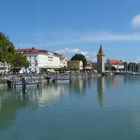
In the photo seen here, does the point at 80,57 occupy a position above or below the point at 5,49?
above

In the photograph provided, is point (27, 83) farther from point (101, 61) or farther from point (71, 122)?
point (101, 61)

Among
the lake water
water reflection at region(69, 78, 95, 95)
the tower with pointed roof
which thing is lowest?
the lake water

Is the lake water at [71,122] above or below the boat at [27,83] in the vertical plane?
below

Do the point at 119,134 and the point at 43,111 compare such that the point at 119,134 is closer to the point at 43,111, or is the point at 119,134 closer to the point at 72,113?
the point at 72,113

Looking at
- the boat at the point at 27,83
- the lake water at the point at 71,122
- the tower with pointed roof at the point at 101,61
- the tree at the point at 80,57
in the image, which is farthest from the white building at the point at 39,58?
the lake water at the point at 71,122

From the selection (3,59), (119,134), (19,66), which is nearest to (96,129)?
(119,134)

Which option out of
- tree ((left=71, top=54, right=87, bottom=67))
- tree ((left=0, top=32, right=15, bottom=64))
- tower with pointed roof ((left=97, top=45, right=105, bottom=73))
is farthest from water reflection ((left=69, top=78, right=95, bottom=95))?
tree ((left=71, top=54, right=87, bottom=67))

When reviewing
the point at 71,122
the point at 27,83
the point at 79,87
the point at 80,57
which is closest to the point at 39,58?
the point at 80,57

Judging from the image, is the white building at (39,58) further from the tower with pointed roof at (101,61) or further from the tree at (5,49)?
the tree at (5,49)

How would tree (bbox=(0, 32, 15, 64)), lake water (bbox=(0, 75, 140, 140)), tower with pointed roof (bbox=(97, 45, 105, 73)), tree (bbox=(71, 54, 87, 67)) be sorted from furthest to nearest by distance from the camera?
tree (bbox=(71, 54, 87, 67)) → tower with pointed roof (bbox=(97, 45, 105, 73)) → tree (bbox=(0, 32, 15, 64)) → lake water (bbox=(0, 75, 140, 140))

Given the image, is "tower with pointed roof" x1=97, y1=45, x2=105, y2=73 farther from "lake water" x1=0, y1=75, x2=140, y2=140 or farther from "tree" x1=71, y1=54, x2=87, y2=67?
"lake water" x1=0, y1=75, x2=140, y2=140

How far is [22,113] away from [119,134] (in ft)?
36.7

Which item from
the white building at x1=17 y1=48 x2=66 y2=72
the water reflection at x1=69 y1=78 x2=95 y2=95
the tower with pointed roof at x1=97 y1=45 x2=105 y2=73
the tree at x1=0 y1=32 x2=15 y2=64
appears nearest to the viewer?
the water reflection at x1=69 y1=78 x2=95 y2=95

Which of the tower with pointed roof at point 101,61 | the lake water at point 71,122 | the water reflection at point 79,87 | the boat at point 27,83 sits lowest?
the lake water at point 71,122
